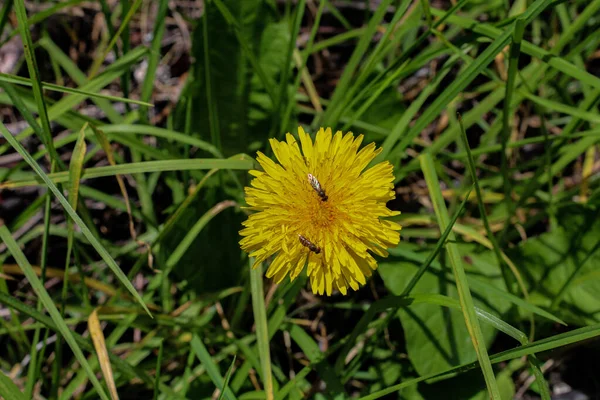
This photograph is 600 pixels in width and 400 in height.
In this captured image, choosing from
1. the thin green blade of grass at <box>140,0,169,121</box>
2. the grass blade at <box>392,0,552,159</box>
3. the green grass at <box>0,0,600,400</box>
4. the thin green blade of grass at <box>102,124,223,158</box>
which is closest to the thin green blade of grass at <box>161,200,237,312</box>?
the green grass at <box>0,0,600,400</box>

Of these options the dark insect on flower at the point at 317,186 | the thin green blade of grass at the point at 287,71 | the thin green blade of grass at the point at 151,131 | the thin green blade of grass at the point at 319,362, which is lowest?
the thin green blade of grass at the point at 319,362

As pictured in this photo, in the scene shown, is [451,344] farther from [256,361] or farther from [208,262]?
[208,262]

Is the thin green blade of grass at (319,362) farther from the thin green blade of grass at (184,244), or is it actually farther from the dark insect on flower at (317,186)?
the dark insect on flower at (317,186)

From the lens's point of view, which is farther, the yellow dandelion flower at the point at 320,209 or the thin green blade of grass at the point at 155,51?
the thin green blade of grass at the point at 155,51

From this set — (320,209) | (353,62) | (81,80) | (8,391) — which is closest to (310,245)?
(320,209)

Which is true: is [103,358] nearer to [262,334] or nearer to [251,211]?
[262,334]

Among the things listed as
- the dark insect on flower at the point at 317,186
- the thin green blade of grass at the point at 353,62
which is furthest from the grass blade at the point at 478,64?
the dark insect on flower at the point at 317,186
